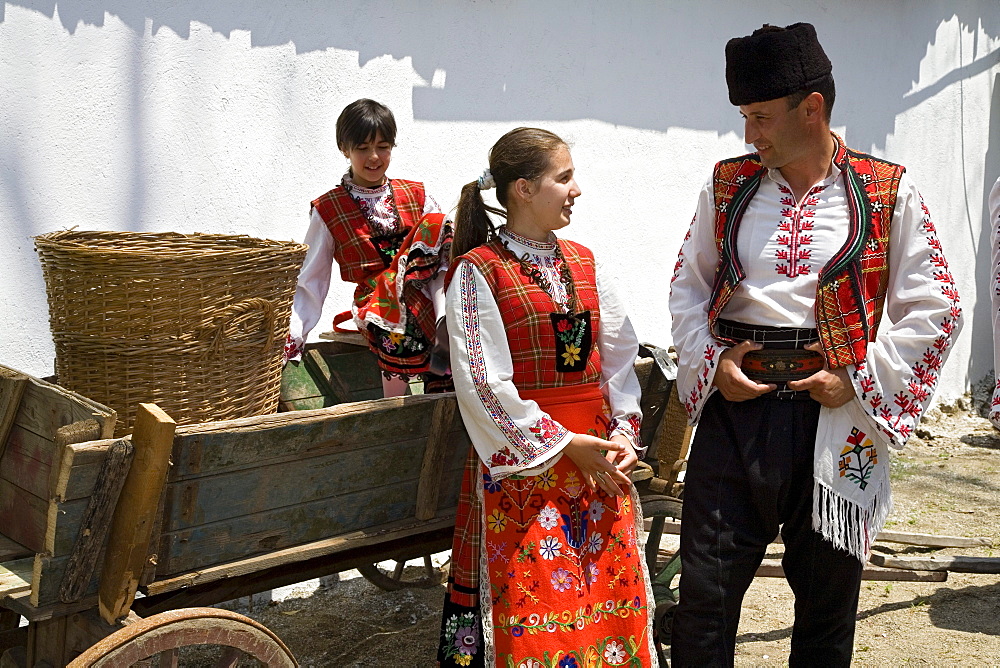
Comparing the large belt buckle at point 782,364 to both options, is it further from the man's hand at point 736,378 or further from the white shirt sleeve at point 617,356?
the white shirt sleeve at point 617,356

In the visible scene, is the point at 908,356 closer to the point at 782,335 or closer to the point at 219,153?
the point at 782,335

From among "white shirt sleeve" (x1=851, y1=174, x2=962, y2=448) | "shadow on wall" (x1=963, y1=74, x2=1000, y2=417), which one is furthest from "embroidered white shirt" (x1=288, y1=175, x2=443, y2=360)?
"shadow on wall" (x1=963, y1=74, x2=1000, y2=417)

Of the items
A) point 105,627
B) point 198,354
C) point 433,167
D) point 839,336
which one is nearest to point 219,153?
point 433,167

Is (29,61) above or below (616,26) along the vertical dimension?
below

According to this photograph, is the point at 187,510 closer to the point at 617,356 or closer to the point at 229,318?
the point at 229,318

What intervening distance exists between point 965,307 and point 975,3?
230 centimetres

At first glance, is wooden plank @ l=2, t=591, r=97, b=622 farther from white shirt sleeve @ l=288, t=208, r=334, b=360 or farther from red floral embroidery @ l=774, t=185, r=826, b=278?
red floral embroidery @ l=774, t=185, r=826, b=278

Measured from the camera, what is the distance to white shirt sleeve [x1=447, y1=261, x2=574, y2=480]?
2547mm

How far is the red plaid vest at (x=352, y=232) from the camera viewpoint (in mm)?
3709

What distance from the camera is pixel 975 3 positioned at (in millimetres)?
7754

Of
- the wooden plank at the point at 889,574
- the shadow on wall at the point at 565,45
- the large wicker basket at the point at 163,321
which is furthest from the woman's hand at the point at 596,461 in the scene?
the shadow on wall at the point at 565,45

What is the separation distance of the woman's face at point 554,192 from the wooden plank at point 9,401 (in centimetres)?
133

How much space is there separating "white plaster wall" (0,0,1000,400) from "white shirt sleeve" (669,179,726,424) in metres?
1.99

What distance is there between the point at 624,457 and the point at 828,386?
0.55m
